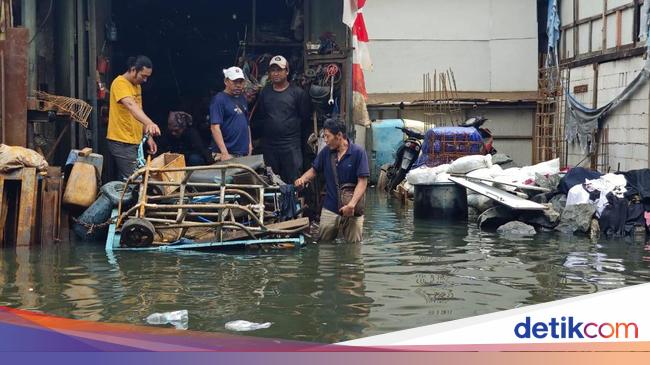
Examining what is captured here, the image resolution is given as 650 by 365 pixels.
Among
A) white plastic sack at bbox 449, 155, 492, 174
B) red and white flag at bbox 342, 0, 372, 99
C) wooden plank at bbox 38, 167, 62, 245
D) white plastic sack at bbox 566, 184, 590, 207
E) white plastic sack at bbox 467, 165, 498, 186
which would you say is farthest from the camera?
white plastic sack at bbox 449, 155, 492, 174

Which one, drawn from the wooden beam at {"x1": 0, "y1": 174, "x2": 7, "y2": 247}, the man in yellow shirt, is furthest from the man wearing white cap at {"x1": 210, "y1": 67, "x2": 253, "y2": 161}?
the wooden beam at {"x1": 0, "y1": 174, "x2": 7, "y2": 247}

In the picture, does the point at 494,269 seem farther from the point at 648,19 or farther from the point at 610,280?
the point at 648,19

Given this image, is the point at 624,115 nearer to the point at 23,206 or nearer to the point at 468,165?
the point at 468,165

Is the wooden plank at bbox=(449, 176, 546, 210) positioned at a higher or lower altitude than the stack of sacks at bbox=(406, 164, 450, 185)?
lower

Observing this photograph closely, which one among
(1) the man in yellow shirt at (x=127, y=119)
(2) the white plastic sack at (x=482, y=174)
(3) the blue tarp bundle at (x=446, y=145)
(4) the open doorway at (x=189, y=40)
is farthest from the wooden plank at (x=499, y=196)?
(1) the man in yellow shirt at (x=127, y=119)

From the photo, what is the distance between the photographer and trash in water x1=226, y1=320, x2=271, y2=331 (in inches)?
236

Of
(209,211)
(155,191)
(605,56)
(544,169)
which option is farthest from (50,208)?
(605,56)

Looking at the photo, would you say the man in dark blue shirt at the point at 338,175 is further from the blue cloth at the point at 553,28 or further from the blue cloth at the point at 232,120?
the blue cloth at the point at 553,28

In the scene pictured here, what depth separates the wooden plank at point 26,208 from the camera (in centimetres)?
941

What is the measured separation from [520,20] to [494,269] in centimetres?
1693

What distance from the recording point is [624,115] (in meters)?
17.4

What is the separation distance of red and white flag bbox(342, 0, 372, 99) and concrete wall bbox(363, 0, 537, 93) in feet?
37.6

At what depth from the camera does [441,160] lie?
53.5ft

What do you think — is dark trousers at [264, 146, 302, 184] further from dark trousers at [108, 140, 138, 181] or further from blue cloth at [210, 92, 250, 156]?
dark trousers at [108, 140, 138, 181]
